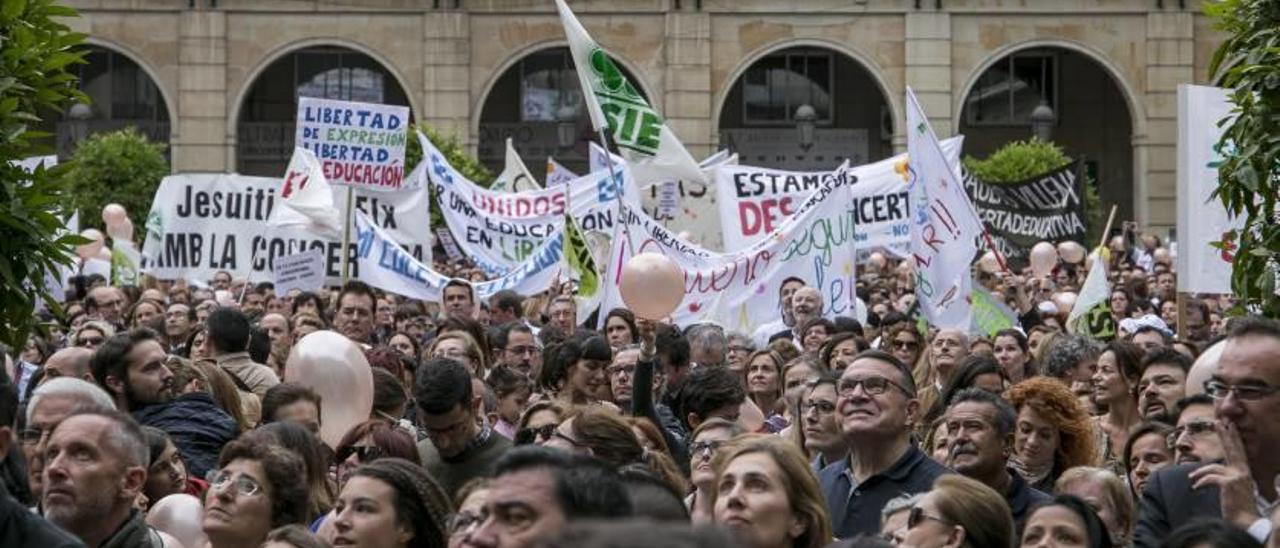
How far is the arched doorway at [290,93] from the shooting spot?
144 feet

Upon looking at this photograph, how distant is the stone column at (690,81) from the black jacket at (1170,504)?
32806 mm

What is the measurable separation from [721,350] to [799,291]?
254 cm

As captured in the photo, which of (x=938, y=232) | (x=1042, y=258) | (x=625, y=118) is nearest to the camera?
(x=625, y=118)

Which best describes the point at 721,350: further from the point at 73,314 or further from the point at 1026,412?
the point at 73,314

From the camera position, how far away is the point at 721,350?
1325cm

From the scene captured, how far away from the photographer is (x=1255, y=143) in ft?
31.4

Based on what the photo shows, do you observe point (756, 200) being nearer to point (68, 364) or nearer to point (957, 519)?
point (68, 364)

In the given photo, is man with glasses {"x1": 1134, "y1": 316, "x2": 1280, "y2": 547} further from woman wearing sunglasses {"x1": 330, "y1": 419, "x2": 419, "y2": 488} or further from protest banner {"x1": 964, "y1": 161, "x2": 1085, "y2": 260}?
protest banner {"x1": 964, "y1": 161, "x2": 1085, "y2": 260}

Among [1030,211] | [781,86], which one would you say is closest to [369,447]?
[1030,211]

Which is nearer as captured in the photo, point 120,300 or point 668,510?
point 668,510

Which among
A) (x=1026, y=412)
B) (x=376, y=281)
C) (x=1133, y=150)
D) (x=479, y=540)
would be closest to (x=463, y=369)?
(x=1026, y=412)

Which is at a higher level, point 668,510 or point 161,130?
point 161,130

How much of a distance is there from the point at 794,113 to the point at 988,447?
3675 centimetres

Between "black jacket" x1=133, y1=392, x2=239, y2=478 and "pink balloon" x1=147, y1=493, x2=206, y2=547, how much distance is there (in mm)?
1741
